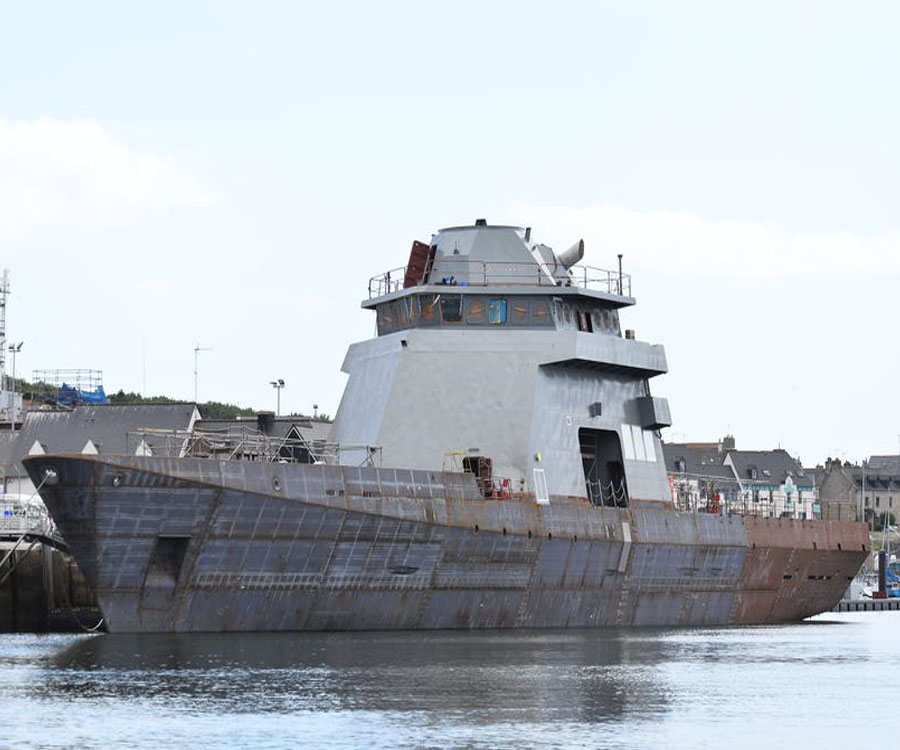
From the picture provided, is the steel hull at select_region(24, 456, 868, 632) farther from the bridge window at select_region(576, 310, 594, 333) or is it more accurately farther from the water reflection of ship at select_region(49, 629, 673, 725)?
the bridge window at select_region(576, 310, 594, 333)

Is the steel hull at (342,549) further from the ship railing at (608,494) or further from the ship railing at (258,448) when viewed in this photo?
the ship railing at (258,448)

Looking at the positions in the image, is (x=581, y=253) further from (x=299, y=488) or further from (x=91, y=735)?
(x=91, y=735)

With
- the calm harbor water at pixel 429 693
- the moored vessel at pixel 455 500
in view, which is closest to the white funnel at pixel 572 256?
the moored vessel at pixel 455 500

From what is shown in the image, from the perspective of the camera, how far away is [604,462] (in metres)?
52.5

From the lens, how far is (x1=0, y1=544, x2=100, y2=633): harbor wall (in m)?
48.1

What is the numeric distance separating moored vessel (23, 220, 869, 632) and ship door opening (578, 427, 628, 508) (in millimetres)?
64

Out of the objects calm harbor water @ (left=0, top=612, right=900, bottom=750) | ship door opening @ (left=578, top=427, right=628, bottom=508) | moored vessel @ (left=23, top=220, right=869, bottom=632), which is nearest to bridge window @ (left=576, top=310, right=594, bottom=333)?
moored vessel @ (left=23, top=220, right=869, bottom=632)

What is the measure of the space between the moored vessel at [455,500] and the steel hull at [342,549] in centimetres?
5

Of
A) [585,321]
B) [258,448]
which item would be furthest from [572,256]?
[258,448]

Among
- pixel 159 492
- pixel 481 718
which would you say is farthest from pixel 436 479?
pixel 481 718

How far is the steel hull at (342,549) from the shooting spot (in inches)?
1548

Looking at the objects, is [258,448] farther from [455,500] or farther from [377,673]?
[377,673]

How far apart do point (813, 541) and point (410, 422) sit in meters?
19.4

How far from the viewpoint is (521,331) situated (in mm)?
49344
